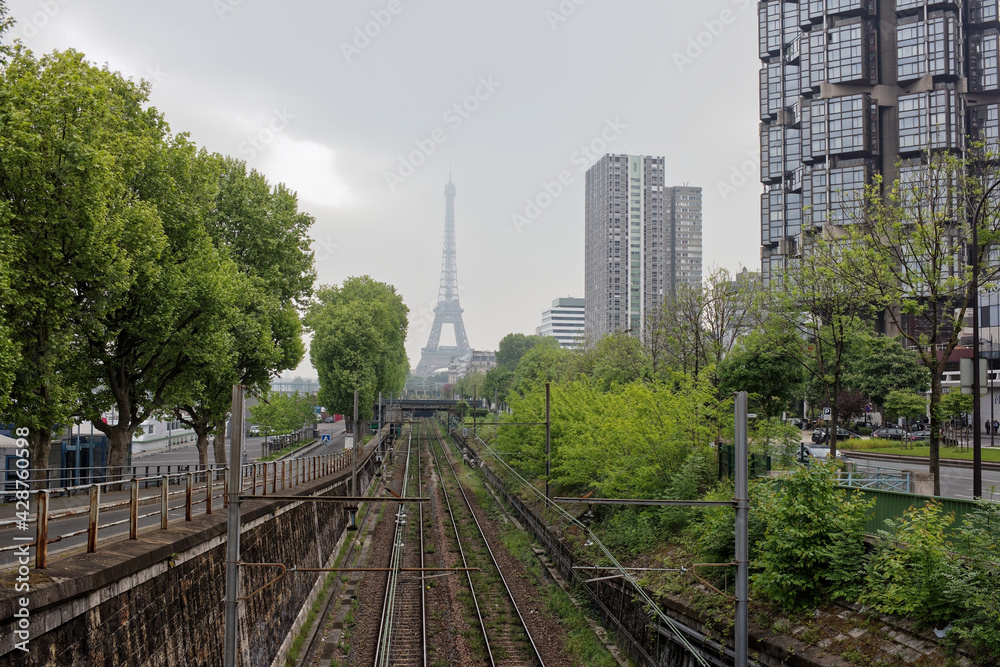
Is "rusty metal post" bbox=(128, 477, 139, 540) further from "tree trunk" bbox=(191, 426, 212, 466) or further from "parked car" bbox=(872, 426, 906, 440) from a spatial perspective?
"parked car" bbox=(872, 426, 906, 440)

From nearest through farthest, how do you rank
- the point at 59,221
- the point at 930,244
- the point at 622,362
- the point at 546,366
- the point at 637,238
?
the point at 59,221, the point at 930,244, the point at 622,362, the point at 546,366, the point at 637,238

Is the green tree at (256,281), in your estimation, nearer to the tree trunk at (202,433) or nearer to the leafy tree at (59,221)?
the tree trunk at (202,433)

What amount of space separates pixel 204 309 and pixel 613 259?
530ft

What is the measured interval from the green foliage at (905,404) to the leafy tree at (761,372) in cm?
2170

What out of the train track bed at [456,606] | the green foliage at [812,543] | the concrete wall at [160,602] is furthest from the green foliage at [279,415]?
the green foliage at [812,543]

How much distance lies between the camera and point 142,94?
2386 centimetres

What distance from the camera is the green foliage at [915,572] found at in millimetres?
10883

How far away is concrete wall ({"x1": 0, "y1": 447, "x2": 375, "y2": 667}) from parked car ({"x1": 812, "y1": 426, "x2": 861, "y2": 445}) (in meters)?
40.9

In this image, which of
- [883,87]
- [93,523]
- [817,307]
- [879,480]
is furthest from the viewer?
[883,87]

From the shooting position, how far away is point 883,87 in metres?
78.3

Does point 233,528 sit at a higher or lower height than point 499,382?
higher

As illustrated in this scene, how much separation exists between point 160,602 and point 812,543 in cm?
1176

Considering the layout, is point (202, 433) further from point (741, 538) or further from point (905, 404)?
point (905, 404)

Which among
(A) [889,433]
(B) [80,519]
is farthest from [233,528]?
(A) [889,433]
